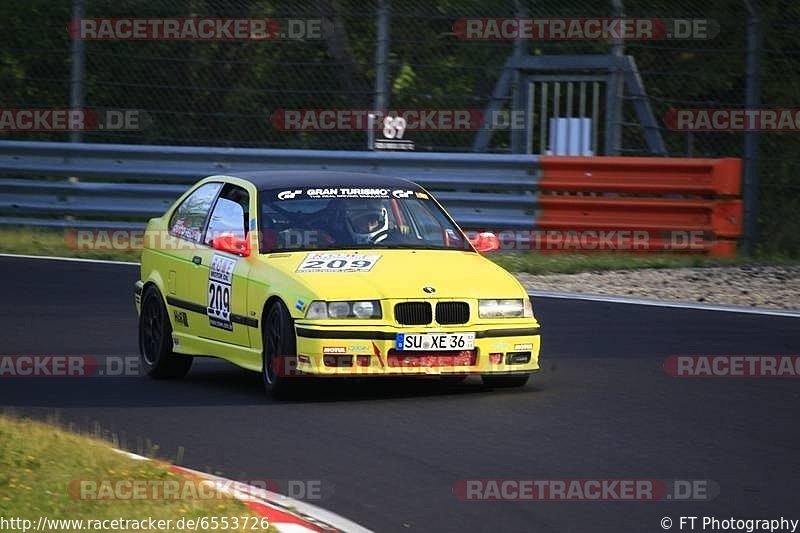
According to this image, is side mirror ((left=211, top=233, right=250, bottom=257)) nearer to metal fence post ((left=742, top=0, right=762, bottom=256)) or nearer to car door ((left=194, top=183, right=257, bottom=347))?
car door ((left=194, top=183, right=257, bottom=347))

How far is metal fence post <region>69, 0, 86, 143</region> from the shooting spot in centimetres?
1992

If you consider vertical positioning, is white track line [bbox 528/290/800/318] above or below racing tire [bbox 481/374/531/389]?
above

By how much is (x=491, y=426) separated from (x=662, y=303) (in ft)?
20.1

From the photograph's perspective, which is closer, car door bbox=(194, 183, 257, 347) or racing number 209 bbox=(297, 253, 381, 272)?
racing number 209 bbox=(297, 253, 381, 272)

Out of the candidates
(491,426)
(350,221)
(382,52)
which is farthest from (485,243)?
(382,52)

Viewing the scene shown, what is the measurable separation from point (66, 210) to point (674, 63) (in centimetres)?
742

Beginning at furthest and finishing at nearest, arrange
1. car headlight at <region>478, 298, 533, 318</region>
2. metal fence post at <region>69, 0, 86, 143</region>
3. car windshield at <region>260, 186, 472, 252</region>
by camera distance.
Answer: metal fence post at <region>69, 0, 86, 143</region>
car windshield at <region>260, 186, 472, 252</region>
car headlight at <region>478, 298, 533, 318</region>

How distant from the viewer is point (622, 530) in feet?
21.5

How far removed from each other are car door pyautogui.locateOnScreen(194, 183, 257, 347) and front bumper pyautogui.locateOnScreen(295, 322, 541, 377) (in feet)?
2.27

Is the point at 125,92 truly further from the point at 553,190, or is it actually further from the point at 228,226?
the point at 228,226

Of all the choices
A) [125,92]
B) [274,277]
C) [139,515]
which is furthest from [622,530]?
[125,92]

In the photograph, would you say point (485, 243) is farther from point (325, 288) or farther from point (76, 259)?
point (76, 259)

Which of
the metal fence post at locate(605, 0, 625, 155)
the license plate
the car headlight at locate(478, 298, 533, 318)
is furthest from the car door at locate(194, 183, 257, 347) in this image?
the metal fence post at locate(605, 0, 625, 155)

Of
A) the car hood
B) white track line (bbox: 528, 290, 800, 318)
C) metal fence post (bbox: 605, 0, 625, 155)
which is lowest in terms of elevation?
white track line (bbox: 528, 290, 800, 318)
